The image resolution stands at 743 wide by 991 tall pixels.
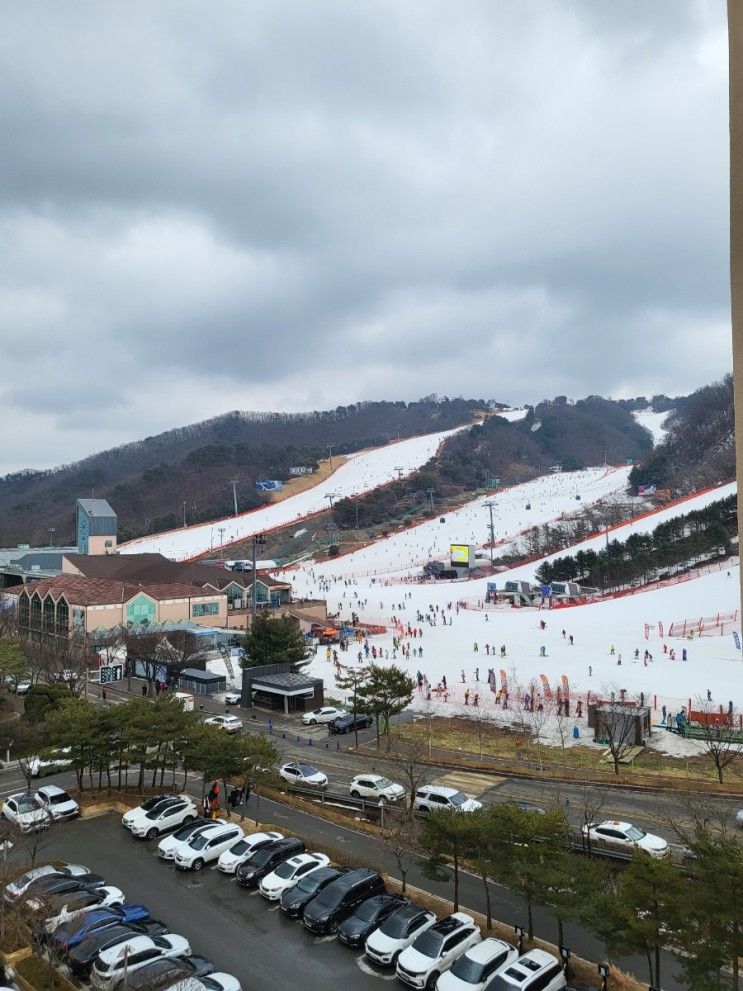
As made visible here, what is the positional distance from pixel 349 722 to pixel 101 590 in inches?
791

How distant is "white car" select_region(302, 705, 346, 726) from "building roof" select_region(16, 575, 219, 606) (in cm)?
1687

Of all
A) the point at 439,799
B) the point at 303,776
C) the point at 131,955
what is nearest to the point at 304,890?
the point at 131,955

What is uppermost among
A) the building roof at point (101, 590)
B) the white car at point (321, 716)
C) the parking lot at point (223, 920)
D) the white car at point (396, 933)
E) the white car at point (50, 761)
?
the building roof at point (101, 590)

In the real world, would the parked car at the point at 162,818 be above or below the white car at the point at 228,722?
below

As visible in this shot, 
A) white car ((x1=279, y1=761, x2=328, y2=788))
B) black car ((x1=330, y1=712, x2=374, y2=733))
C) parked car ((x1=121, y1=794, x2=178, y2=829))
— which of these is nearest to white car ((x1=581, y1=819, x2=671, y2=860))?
white car ((x1=279, y1=761, x2=328, y2=788))

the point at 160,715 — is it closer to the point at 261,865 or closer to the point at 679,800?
the point at 261,865

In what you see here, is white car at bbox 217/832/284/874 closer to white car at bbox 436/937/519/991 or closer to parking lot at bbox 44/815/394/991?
parking lot at bbox 44/815/394/991

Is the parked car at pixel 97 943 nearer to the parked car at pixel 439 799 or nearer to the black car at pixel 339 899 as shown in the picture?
the black car at pixel 339 899

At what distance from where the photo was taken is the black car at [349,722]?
914 inches

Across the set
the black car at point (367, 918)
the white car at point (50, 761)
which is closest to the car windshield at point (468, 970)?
the black car at point (367, 918)

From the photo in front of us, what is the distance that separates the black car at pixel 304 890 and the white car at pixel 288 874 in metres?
0.14

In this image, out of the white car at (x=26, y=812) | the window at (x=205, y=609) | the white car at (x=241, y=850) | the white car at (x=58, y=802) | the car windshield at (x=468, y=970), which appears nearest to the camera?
the car windshield at (x=468, y=970)

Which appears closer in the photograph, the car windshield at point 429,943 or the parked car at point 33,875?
the car windshield at point 429,943

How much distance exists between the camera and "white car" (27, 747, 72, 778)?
1650cm
